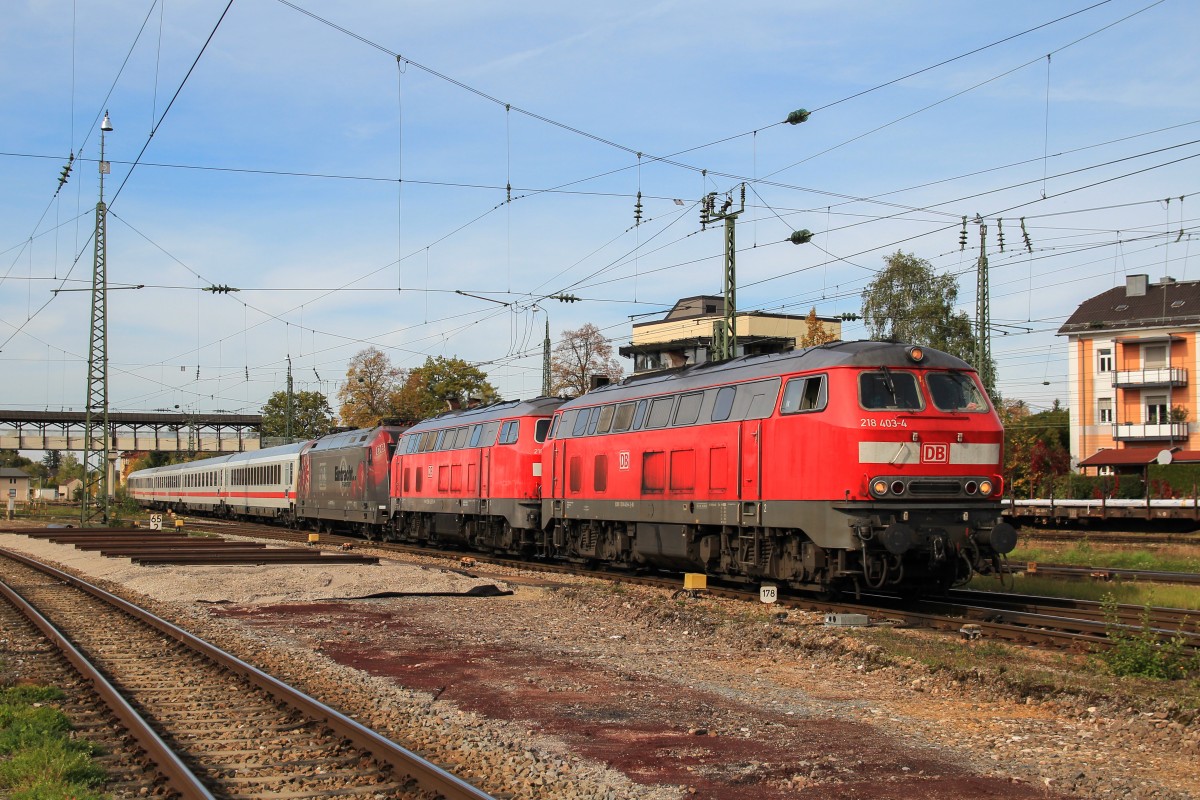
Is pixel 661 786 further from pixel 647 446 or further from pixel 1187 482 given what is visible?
pixel 1187 482

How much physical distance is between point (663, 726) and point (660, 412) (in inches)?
495

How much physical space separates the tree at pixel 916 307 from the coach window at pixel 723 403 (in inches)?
1884

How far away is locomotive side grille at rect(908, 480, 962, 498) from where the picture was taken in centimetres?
1609

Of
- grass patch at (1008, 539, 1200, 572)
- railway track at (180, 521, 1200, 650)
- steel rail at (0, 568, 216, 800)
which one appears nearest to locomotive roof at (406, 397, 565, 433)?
railway track at (180, 521, 1200, 650)

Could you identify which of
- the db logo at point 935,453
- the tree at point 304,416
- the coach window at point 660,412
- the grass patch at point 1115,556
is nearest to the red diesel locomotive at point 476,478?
the coach window at point 660,412

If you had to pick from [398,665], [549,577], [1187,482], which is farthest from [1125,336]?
[398,665]


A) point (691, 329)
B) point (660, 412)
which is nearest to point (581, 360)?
point (691, 329)

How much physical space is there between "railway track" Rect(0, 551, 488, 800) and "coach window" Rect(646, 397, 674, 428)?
9903 mm

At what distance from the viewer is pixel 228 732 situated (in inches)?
369

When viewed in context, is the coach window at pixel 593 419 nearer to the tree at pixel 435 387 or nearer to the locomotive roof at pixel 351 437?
the locomotive roof at pixel 351 437

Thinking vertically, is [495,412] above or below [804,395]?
above

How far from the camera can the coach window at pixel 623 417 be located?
75.8 feet

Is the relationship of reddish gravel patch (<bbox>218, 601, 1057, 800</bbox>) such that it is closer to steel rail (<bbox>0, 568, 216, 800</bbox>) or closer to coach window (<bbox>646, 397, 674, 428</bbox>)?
steel rail (<bbox>0, 568, 216, 800</bbox>)

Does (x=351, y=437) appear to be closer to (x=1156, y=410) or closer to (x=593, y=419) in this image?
(x=593, y=419)
